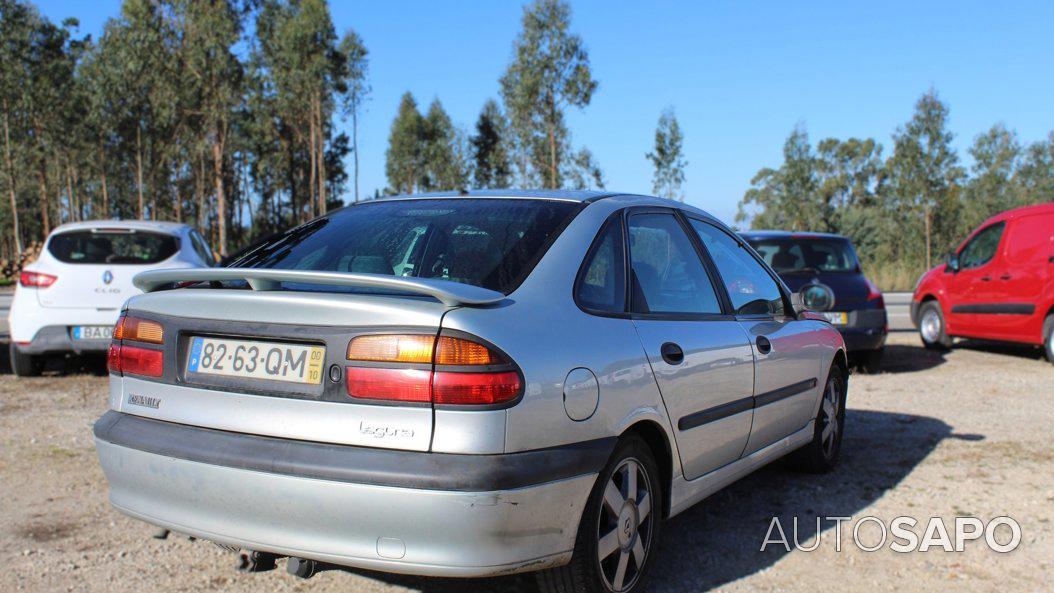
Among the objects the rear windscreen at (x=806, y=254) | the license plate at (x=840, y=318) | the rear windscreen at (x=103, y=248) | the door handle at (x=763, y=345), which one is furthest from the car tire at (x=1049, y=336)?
the rear windscreen at (x=103, y=248)

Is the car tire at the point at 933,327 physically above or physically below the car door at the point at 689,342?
below

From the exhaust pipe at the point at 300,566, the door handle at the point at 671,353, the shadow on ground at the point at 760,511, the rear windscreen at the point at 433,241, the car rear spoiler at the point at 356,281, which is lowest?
the shadow on ground at the point at 760,511

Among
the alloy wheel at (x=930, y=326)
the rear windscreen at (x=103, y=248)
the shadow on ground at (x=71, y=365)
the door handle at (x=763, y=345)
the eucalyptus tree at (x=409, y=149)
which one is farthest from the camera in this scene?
the eucalyptus tree at (x=409, y=149)

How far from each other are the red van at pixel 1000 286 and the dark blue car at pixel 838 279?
1977 millimetres

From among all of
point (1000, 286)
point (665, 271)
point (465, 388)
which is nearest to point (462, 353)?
point (465, 388)

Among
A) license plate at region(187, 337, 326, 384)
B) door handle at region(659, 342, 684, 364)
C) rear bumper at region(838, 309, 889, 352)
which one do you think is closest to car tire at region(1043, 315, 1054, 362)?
rear bumper at region(838, 309, 889, 352)

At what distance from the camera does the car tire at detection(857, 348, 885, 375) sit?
1023 centimetres

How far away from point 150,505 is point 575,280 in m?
1.66

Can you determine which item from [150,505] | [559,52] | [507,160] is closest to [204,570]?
[150,505]

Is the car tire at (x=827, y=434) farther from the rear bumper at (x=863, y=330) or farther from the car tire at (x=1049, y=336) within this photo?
the car tire at (x=1049, y=336)

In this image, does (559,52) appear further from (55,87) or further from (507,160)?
(55,87)

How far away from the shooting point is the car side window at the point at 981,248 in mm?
11405

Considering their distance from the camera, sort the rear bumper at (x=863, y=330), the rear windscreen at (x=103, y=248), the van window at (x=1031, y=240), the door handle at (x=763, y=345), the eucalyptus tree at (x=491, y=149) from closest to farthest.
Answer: the door handle at (x=763, y=345) < the rear windscreen at (x=103, y=248) < the rear bumper at (x=863, y=330) < the van window at (x=1031, y=240) < the eucalyptus tree at (x=491, y=149)

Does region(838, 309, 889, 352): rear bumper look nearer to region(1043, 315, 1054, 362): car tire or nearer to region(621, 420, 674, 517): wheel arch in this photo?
region(1043, 315, 1054, 362): car tire
